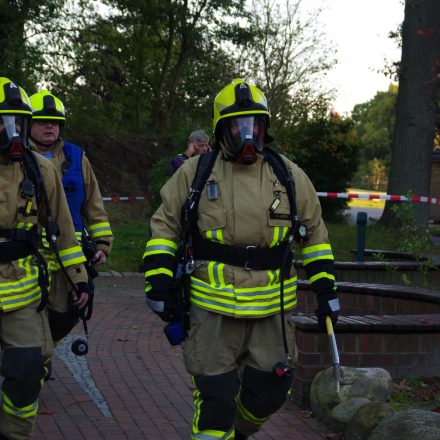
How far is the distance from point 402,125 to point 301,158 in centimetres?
761

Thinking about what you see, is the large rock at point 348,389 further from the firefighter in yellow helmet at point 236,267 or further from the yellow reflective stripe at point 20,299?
the yellow reflective stripe at point 20,299

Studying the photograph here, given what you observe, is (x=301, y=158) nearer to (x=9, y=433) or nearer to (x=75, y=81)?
(x=75, y=81)

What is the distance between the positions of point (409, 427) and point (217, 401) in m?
1.02

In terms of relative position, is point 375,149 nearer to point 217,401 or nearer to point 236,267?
point 236,267

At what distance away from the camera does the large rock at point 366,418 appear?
494 cm

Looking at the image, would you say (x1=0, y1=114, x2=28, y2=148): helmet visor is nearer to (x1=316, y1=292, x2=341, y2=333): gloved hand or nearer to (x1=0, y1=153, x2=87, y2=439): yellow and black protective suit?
(x1=0, y1=153, x2=87, y2=439): yellow and black protective suit

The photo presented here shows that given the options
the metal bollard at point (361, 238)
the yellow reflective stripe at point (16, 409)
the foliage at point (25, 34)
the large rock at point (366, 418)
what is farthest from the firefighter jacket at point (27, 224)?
the foliage at point (25, 34)

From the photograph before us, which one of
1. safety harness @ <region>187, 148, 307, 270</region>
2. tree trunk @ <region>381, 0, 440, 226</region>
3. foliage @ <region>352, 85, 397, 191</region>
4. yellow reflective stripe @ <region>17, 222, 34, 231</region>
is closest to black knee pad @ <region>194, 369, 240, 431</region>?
safety harness @ <region>187, 148, 307, 270</region>

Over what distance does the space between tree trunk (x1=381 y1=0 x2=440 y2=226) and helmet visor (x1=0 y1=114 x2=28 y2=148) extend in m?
12.4

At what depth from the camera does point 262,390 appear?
14.3 ft

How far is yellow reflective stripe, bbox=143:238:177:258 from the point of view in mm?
4270

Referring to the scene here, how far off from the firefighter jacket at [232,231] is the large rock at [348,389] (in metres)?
1.32

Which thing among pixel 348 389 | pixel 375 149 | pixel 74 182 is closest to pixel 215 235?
pixel 348 389

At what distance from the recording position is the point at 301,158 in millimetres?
24203
